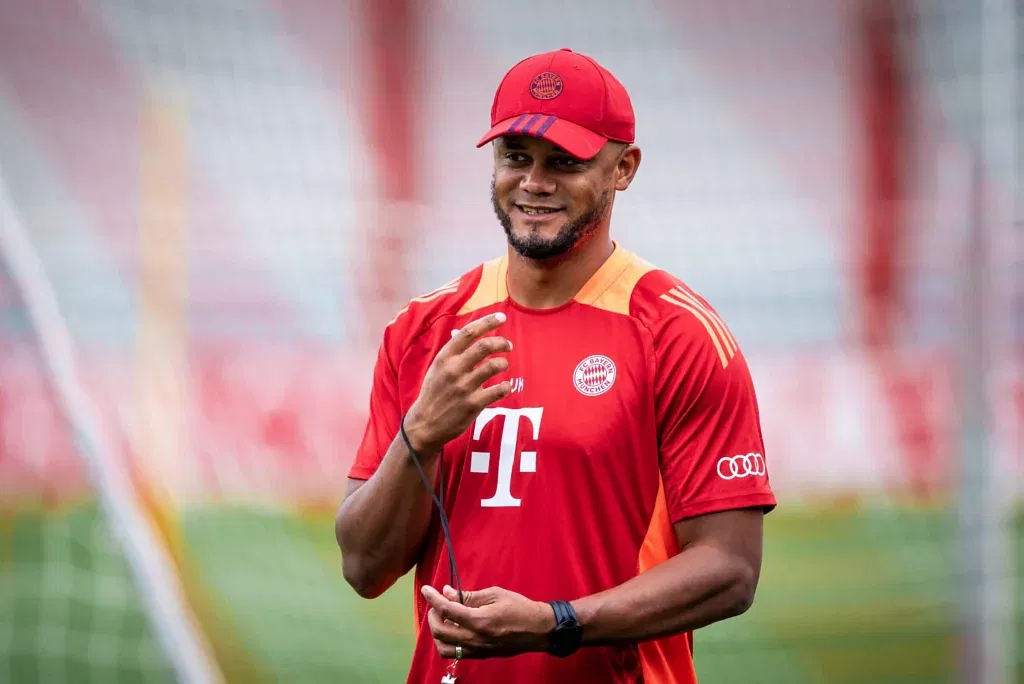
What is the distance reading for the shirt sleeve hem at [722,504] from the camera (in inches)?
103

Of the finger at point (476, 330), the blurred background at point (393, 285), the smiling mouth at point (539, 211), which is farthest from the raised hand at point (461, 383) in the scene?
the blurred background at point (393, 285)

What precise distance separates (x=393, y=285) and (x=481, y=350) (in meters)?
9.68

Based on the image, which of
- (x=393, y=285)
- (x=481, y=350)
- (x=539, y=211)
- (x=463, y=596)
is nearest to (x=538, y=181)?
(x=539, y=211)

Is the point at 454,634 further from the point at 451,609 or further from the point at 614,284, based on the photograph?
the point at 614,284

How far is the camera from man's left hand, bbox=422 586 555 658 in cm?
247

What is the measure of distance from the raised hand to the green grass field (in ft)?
12.1

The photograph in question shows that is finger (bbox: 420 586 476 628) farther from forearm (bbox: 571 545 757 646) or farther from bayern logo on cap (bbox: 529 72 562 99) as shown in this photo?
bayern logo on cap (bbox: 529 72 562 99)

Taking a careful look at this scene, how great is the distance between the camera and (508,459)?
2.73 metres

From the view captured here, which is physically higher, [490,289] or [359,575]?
[490,289]

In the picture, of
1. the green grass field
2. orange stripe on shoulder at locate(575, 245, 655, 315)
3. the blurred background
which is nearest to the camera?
orange stripe on shoulder at locate(575, 245, 655, 315)

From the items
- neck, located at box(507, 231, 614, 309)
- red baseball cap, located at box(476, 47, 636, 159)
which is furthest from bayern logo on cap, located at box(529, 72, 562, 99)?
neck, located at box(507, 231, 614, 309)

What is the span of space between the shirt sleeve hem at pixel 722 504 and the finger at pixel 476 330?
0.52 metres

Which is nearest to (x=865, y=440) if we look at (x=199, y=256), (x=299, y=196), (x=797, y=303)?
(x=797, y=303)

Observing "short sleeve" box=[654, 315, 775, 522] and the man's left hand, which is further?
"short sleeve" box=[654, 315, 775, 522]
